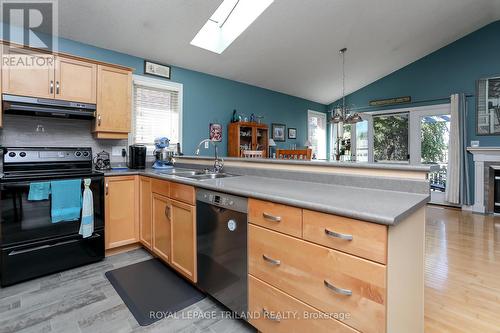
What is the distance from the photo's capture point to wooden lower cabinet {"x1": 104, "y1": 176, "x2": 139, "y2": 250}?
2.58 meters

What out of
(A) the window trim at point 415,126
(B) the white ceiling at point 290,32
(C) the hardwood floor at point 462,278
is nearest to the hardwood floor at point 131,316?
(C) the hardwood floor at point 462,278

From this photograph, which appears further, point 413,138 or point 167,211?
point 413,138

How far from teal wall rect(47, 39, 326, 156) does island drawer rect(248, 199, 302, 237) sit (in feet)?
9.74

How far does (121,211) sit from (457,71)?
6378mm

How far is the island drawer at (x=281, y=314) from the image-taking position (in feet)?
3.67

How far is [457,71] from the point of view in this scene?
16.1 ft

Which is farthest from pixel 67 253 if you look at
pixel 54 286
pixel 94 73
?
pixel 94 73

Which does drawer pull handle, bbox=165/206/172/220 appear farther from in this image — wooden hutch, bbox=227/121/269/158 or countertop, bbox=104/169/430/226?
wooden hutch, bbox=227/121/269/158

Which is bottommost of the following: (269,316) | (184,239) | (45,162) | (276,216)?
(269,316)

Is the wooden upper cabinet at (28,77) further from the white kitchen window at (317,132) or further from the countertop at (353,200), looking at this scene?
the white kitchen window at (317,132)

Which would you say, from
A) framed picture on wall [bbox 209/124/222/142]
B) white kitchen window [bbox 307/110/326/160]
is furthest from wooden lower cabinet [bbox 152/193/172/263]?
white kitchen window [bbox 307/110/326/160]

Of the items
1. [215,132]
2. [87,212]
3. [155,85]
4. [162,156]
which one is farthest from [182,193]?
[215,132]

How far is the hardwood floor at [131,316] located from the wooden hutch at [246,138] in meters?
2.53

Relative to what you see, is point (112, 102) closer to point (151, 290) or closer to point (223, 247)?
point (151, 290)
